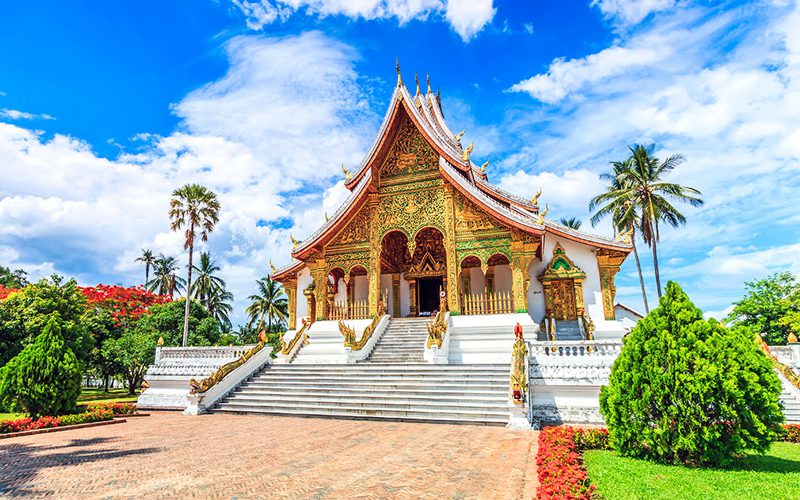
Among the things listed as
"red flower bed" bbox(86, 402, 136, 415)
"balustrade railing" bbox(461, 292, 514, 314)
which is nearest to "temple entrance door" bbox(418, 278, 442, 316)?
"balustrade railing" bbox(461, 292, 514, 314)

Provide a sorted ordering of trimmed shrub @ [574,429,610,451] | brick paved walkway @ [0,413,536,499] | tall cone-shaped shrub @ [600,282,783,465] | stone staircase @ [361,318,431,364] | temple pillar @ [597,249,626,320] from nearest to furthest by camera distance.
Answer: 1. brick paved walkway @ [0,413,536,499]
2. tall cone-shaped shrub @ [600,282,783,465]
3. trimmed shrub @ [574,429,610,451]
4. stone staircase @ [361,318,431,364]
5. temple pillar @ [597,249,626,320]

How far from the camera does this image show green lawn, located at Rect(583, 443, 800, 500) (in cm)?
454

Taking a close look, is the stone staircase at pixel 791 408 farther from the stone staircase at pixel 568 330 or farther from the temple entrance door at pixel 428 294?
the temple entrance door at pixel 428 294

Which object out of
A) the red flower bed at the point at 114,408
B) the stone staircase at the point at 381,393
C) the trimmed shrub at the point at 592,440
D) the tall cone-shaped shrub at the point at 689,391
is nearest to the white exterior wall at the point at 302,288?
the stone staircase at the point at 381,393

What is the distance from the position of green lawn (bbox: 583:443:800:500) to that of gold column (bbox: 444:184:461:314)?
10035 millimetres

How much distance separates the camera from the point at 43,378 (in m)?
9.91

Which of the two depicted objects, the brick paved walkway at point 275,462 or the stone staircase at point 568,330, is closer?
the brick paved walkway at point 275,462

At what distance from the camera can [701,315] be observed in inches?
236

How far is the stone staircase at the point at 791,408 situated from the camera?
9.73 meters

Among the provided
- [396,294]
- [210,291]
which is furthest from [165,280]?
[396,294]

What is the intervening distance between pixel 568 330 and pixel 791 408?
697 cm

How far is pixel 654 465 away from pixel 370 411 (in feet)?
21.1

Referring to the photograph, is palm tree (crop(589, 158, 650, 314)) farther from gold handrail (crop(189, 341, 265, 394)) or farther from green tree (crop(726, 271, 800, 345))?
gold handrail (crop(189, 341, 265, 394))

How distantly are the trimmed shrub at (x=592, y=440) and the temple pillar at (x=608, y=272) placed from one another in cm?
1058
